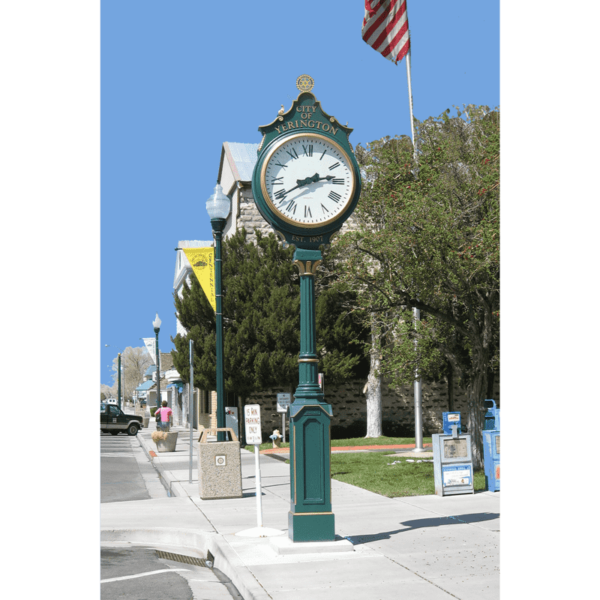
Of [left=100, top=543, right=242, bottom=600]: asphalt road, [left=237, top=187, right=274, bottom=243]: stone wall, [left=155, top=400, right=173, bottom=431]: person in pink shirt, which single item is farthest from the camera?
[left=237, top=187, right=274, bottom=243]: stone wall

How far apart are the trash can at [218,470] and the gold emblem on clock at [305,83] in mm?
6109

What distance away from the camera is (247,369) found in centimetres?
2638

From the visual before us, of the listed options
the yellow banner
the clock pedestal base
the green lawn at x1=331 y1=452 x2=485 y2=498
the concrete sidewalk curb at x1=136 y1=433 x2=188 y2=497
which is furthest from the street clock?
the concrete sidewalk curb at x1=136 y1=433 x2=188 y2=497

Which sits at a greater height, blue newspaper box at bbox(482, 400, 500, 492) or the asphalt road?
blue newspaper box at bbox(482, 400, 500, 492)

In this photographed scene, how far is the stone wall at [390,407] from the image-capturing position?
29734mm

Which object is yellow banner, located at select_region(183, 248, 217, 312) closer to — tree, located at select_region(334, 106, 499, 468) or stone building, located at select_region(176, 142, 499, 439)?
tree, located at select_region(334, 106, 499, 468)

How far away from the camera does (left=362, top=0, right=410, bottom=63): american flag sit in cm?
2342

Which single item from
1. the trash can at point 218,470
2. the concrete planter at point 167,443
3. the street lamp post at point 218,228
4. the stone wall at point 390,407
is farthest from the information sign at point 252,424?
the stone wall at point 390,407

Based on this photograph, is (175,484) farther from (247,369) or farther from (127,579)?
(247,369)

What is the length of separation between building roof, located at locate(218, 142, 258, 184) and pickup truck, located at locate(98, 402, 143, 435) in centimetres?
1360

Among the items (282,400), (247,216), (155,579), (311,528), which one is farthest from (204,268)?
(247,216)

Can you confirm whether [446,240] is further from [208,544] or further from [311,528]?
[208,544]

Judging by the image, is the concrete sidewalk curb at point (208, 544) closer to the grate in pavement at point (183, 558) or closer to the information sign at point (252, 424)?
the grate in pavement at point (183, 558)
